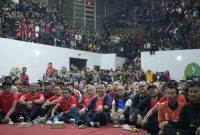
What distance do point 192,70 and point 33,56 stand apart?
8.22 m

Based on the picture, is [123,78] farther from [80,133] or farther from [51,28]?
[80,133]

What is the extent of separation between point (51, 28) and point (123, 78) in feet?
15.7

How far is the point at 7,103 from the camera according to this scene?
10422 millimetres

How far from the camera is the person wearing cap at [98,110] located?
9.73 meters

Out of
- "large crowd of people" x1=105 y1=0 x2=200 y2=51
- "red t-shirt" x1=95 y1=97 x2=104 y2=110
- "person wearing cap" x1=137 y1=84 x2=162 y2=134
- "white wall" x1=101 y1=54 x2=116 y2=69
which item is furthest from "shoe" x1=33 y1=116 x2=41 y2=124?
"white wall" x1=101 y1=54 x2=116 y2=69

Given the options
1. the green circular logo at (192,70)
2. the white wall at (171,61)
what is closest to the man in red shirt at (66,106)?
the green circular logo at (192,70)

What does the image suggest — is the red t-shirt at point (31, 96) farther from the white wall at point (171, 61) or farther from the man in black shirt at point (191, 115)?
the white wall at point (171, 61)

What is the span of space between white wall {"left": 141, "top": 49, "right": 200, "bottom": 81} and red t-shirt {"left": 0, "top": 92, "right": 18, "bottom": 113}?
1139cm

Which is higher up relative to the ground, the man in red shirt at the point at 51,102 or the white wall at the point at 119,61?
the white wall at the point at 119,61

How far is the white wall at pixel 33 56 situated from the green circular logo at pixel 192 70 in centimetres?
597

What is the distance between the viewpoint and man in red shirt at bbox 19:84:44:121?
426 inches

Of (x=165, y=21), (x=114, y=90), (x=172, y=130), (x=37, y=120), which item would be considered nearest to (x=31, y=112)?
(x=37, y=120)

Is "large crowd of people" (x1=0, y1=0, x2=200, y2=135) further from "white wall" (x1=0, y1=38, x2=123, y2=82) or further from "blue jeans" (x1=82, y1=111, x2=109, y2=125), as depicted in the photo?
"white wall" (x1=0, y1=38, x2=123, y2=82)

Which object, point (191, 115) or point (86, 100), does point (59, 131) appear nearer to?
point (86, 100)
